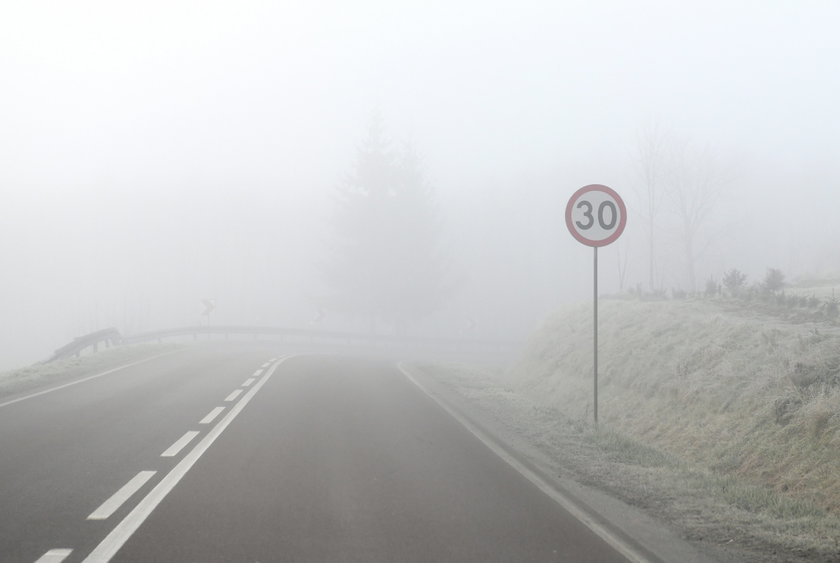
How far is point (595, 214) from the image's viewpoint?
10.2 metres

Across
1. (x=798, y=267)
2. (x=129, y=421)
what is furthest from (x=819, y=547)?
(x=798, y=267)

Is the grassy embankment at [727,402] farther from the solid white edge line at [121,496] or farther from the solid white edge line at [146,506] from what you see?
the solid white edge line at [121,496]

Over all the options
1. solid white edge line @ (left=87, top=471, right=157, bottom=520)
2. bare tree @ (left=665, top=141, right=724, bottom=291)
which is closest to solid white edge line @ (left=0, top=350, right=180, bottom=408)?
solid white edge line @ (left=87, top=471, right=157, bottom=520)

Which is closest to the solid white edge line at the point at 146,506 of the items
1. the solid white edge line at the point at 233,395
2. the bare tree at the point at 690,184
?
the solid white edge line at the point at 233,395

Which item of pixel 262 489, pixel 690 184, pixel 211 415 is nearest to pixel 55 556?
pixel 262 489

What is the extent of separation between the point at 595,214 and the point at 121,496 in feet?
24.0

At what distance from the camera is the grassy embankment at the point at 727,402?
248 inches

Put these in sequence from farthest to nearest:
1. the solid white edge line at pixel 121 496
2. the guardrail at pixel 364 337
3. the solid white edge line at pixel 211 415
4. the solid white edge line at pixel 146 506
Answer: the guardrail at pixel 364 337
the solid white edge line at pixel 211 415
the solid white edge line at pixel 121 496
the solid white edge line at pixel 146 506

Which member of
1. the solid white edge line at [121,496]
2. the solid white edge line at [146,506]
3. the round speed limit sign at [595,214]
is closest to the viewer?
the solid white edge line at [146,506]

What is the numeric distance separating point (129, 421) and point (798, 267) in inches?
1785

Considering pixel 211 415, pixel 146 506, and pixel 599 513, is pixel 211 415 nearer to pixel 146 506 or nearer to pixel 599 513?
pixel 146 506

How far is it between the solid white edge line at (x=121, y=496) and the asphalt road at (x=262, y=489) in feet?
0.05

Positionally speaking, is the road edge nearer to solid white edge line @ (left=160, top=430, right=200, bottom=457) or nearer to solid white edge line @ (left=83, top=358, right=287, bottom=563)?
solid white edge line @ (left=83, top=358, right=287, bottom=563)

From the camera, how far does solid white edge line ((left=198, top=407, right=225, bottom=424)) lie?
969cm
